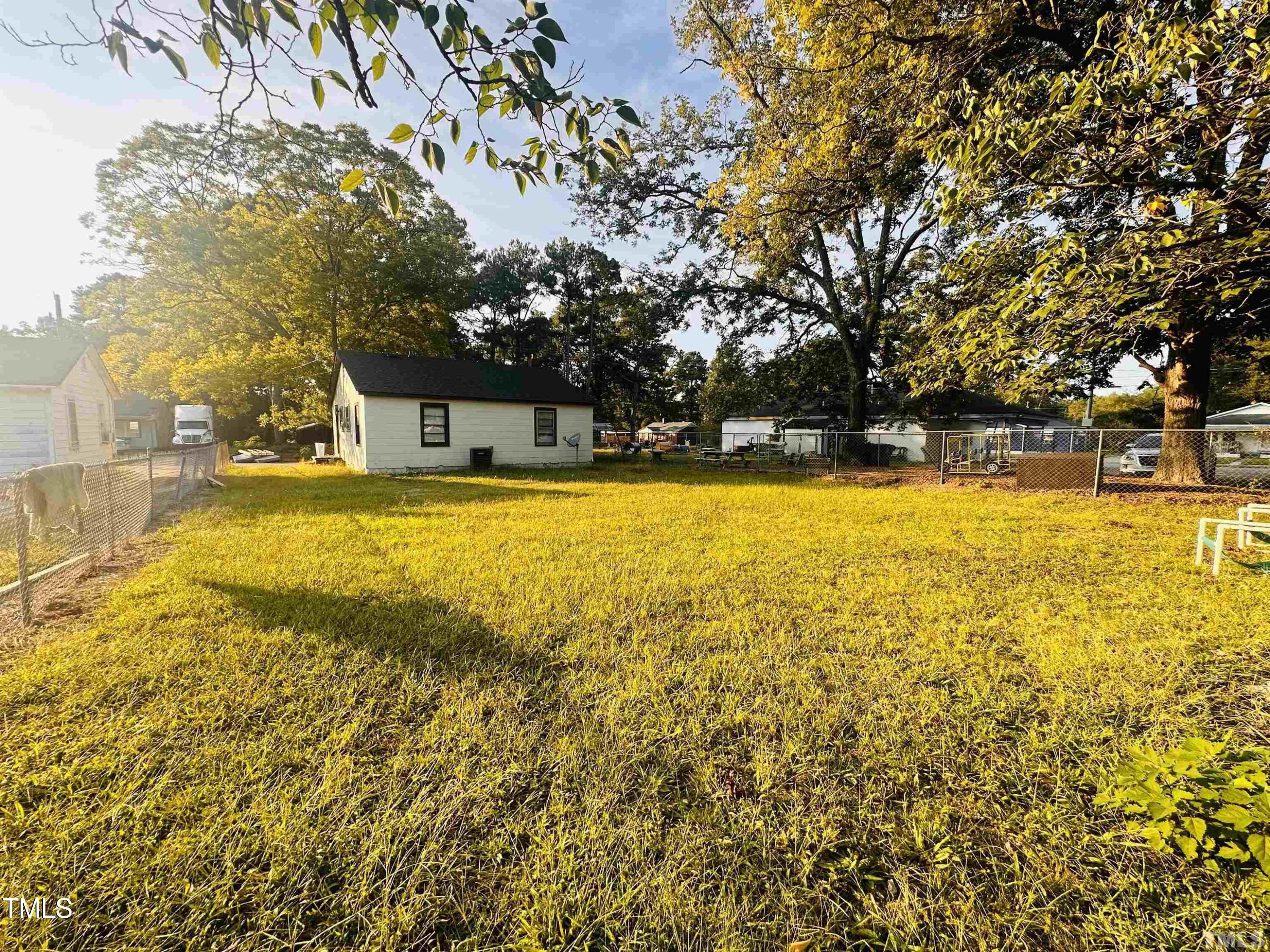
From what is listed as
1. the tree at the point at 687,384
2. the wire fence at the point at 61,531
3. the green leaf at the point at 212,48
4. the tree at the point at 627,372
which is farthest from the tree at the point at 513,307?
the green leaf at the point at 212,48

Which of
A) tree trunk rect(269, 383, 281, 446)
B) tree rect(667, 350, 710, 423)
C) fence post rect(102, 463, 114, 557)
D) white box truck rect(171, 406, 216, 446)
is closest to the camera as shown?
fence post rect(102, 463, 114, 557)

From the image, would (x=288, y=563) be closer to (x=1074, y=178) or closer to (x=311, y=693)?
(x=311, y=693)

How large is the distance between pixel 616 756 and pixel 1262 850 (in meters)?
2.08

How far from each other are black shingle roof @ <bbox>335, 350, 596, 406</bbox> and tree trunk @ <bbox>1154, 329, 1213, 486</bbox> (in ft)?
56.0

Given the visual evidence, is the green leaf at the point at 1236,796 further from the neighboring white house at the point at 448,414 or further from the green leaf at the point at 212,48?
the neighboring white house at the point at 448,414

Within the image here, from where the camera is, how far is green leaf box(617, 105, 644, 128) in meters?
1.73

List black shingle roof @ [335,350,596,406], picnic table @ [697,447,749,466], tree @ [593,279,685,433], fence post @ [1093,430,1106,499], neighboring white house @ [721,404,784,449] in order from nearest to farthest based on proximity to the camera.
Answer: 1. fence post @ [1093,430,1106,499]
2. black shingle roof @ [335,350,596,406]
3. picnic table @ [697,447,749,466]
4. neighboring white house @ [721,404,784,449]
5. tree @ [593,279,685,433]

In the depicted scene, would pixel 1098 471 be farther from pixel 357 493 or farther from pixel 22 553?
pixel 357 493

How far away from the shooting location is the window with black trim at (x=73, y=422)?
44.0 ft

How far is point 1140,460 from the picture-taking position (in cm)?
1552

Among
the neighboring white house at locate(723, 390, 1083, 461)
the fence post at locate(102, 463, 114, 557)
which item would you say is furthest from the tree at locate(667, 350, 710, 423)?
the fence post at locate(102, 463, 114, 557)

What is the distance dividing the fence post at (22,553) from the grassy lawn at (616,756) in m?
0.53

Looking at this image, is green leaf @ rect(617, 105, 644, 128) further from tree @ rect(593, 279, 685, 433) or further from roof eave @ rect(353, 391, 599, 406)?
tree @ rect(593, 279, 685, 433)

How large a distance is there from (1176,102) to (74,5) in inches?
264
